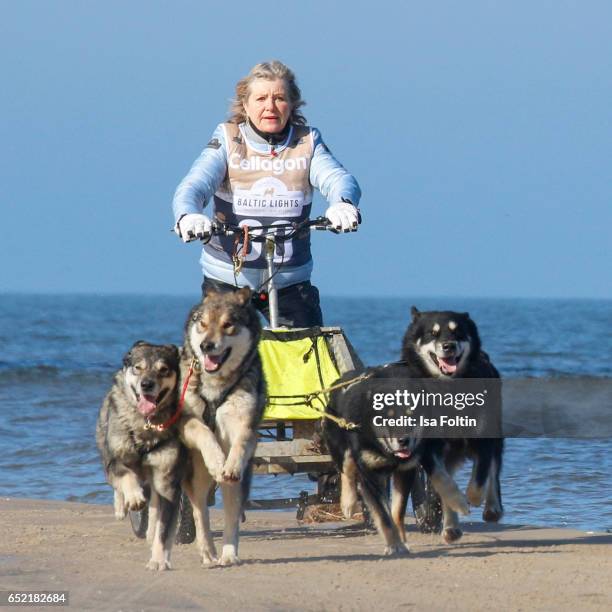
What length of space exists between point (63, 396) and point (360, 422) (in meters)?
12.6

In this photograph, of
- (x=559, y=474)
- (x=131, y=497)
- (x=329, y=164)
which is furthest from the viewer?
(x=559, y=474)

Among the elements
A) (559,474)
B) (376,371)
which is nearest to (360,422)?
(376,371)

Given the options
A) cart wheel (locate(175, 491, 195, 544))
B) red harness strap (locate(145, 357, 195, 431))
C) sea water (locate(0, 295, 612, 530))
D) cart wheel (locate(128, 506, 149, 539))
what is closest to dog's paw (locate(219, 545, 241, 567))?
red harness strap (locate(145, 357, 195, 431))

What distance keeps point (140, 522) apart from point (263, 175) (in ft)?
6.69

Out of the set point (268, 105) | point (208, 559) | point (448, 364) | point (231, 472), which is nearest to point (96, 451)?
point (268, 105)

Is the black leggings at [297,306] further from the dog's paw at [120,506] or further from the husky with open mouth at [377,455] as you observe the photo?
the dog's paw at [120,506]

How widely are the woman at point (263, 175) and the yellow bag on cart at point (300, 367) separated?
276mm

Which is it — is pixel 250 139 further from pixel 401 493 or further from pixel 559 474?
pixel 559 474

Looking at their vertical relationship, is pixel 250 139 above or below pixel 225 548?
above

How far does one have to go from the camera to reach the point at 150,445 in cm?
639

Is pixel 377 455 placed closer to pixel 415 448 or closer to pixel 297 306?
pixel 415 448

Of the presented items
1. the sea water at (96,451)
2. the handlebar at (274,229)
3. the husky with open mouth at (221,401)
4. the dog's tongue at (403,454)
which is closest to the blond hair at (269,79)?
the handlebar at (274,229)

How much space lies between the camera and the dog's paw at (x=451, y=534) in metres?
7.36

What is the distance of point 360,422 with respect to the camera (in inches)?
281
